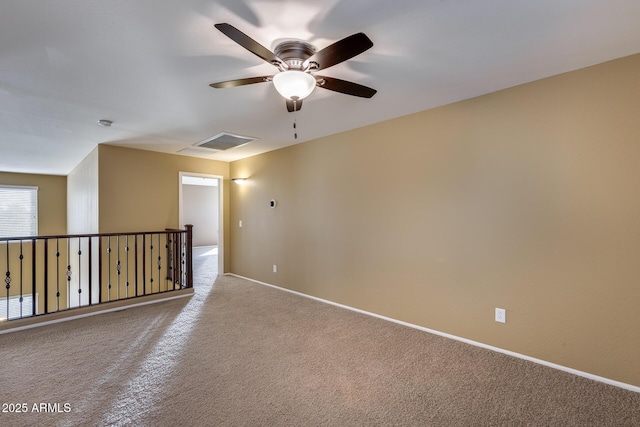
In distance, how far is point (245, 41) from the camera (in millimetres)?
1463

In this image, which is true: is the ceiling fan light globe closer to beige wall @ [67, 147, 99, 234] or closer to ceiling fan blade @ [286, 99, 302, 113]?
ceiling fan blade @ [286, 99, 302, 113]

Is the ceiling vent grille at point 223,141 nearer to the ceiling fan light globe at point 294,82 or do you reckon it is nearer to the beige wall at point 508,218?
the beige wall at point 508,218

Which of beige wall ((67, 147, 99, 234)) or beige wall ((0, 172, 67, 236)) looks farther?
beige wall ((0, 172, 67, 236))

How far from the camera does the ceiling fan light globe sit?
1717 mm

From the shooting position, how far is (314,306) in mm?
3996

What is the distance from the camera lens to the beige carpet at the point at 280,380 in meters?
1.84

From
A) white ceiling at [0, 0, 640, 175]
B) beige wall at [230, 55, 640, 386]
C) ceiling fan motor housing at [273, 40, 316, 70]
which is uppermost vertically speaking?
white ceiling at [0, 0, 640, 175]

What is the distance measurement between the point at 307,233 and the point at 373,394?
8.68 ft

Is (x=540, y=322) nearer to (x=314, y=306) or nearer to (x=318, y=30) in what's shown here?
(x=314, y=306)

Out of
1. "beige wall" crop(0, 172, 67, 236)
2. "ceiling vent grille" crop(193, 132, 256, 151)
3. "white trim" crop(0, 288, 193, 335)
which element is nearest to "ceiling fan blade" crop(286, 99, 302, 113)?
"ceiling vent grille" crop(193, 132, 256, 151)

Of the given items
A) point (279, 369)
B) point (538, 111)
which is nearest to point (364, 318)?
point (279, 369)

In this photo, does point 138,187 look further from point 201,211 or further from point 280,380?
point 201,211

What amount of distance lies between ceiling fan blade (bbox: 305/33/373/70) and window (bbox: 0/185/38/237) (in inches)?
351

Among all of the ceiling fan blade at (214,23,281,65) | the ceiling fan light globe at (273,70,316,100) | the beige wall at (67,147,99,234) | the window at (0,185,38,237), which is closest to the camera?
the ceiling fan blade at (214,23,281,65)
